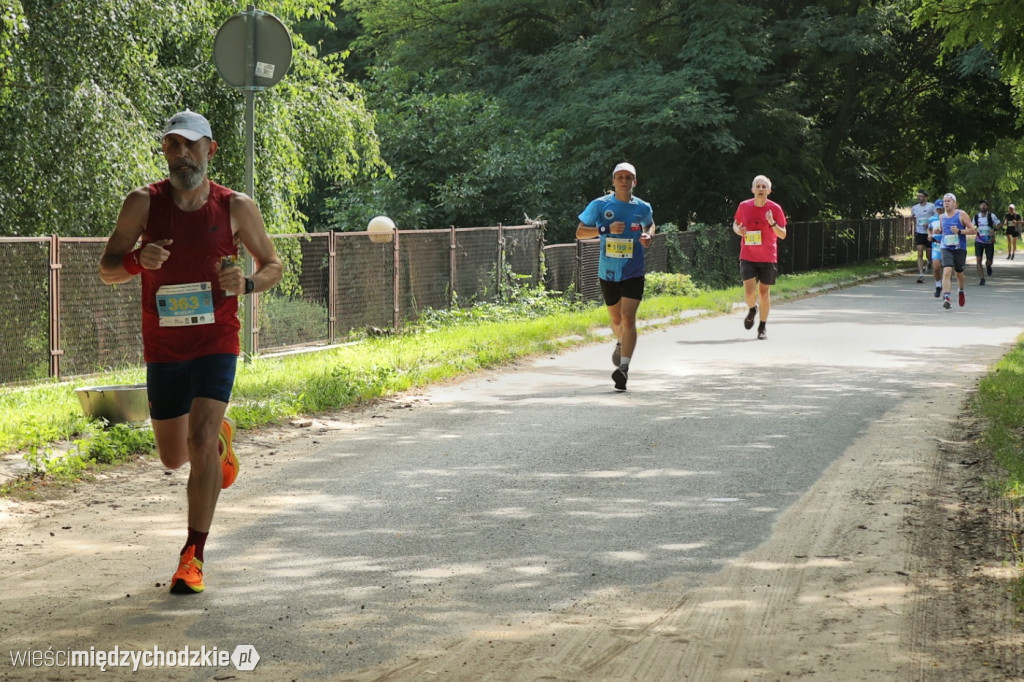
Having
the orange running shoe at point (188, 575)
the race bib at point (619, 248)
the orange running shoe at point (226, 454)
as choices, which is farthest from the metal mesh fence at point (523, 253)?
the orange running shoe at point (188, 575)

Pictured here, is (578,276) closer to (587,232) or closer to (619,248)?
(587,232)

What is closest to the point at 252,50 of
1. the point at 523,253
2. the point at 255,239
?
the point at 255,239

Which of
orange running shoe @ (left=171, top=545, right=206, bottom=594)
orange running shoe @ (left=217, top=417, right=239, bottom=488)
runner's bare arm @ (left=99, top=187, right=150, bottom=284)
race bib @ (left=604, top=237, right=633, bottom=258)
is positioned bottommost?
orange running shoe @ (left=171, top=545, right=206, bottom=594)

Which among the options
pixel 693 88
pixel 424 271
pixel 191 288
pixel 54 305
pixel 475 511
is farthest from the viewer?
pixel 693 88

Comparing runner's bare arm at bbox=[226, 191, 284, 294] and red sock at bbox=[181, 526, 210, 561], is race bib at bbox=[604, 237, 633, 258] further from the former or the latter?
red sock at bbox=[181, 526, 210, 561]

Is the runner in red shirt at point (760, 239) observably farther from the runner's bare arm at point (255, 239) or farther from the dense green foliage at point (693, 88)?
the dense green foliage at point (693, 88)

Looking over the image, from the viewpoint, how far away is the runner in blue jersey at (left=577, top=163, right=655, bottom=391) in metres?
13.2

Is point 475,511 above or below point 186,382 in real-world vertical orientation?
below

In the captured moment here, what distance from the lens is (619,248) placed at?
13273 millimetres

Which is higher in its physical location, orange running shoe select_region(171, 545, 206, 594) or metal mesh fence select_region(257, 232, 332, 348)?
metal mesh fence select_region(257, 232, 332, 348)

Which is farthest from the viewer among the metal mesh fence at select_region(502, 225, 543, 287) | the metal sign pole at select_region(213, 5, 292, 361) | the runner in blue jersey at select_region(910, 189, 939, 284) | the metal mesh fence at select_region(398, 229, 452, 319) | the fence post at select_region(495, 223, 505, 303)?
the runner in blue jersey at select_region(910, 189, 939, 284)

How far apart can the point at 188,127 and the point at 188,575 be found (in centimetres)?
187

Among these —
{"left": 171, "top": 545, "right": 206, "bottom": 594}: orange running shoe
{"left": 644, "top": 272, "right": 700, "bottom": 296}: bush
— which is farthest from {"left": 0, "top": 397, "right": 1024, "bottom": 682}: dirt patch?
{"left": 644, "top": 272, "right": 700, "bottom": 296}: bush

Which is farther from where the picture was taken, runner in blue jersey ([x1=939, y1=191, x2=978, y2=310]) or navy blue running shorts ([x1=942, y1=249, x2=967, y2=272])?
navy blue running shorts ([x1=942, y1=249, x2=967, y2=272])
